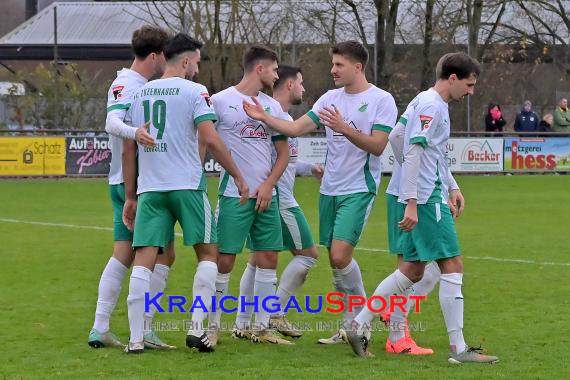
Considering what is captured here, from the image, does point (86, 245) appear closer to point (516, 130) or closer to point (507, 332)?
point (507, 332)

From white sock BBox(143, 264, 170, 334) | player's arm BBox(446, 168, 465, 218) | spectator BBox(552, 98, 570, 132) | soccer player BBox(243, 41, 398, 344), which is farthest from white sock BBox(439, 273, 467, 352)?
spectator BBox(552, 98, 570, 132)

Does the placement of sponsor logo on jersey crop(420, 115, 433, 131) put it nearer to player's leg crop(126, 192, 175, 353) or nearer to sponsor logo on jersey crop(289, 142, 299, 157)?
player's leg crop(126, 192, 175, 353)

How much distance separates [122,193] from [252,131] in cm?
101

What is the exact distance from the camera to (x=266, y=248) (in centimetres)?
A: 810

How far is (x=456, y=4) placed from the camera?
134 ft

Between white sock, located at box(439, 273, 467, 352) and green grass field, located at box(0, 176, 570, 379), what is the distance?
0.18 metres

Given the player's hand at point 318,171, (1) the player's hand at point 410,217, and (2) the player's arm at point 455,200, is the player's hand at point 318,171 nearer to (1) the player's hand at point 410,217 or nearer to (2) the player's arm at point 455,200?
(2) the player's arm at point 455,200

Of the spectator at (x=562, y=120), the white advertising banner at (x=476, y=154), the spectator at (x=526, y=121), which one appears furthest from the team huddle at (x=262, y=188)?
the spectator at (x=562, y=120)

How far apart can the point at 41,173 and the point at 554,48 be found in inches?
976

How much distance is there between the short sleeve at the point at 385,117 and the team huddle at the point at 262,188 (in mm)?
11

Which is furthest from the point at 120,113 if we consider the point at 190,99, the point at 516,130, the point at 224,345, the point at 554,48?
the point at 554,48

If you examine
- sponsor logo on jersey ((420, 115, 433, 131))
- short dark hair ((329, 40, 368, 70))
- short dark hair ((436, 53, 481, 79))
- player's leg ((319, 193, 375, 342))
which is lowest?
player's leg ((319, 193, 375, 342))

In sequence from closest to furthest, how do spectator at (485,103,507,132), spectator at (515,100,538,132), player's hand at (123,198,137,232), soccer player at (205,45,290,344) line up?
1. player's hand at (123,198,137,232)
2. soccer player at (205,45,290,344)
3. spectator at (515,100,538,132)
4. spectator at (485,103,507,132)

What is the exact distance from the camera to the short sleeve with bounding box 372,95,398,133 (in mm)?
8000
